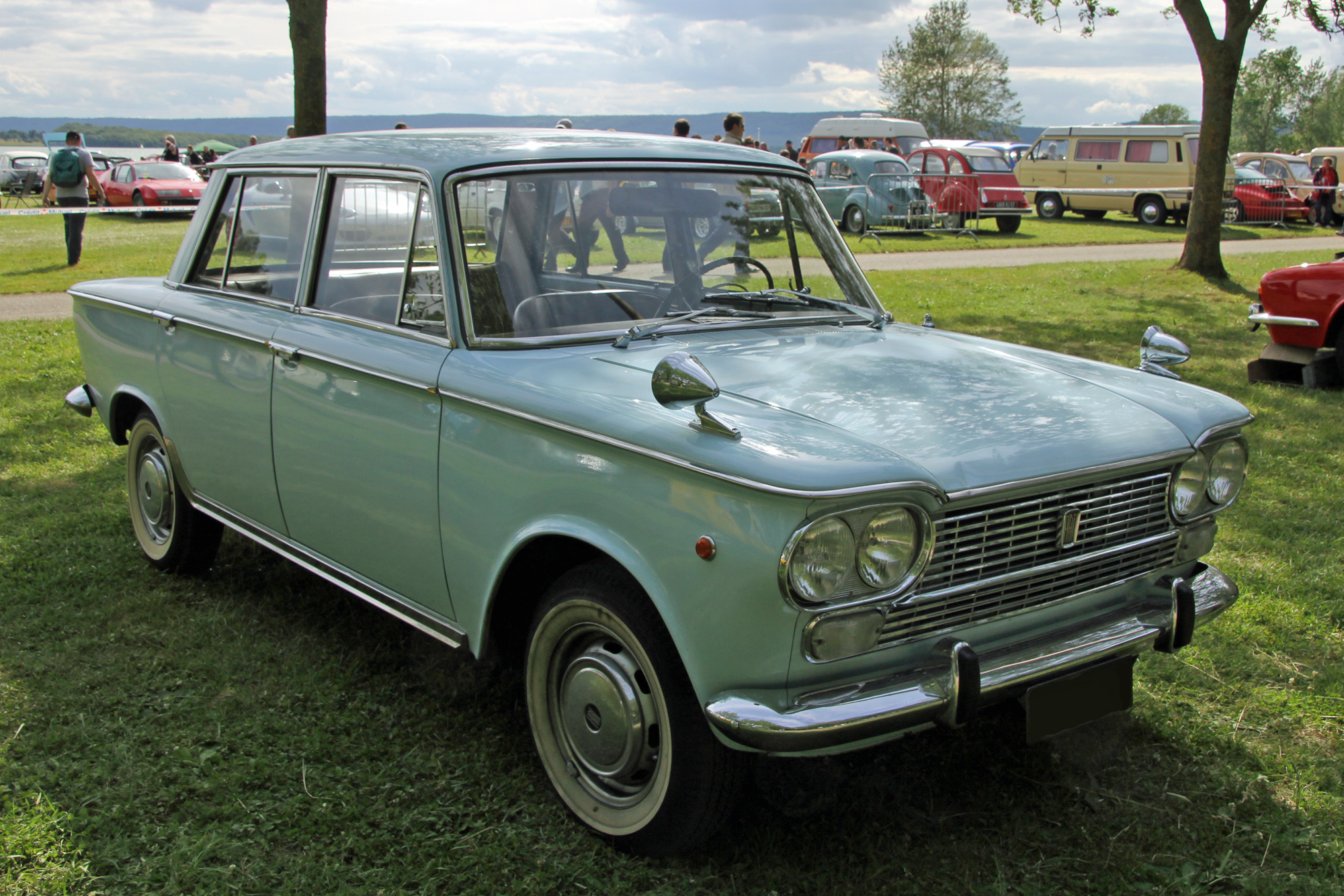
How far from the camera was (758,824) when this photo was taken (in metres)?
2.85

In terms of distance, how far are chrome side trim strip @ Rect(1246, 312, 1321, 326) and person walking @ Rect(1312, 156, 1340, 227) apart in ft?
75.2

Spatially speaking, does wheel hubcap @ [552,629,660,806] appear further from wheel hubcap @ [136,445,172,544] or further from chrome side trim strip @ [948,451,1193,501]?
wheel hubcap @ [136,445,172,544]

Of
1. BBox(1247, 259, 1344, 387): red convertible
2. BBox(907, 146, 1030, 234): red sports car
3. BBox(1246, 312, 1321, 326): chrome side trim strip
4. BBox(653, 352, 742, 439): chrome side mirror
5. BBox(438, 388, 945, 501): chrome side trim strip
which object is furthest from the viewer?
BBox(907, 146, 1030, 234): red sports car

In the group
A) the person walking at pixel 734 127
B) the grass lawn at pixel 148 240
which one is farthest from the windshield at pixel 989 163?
the person walking at pixel 734 127

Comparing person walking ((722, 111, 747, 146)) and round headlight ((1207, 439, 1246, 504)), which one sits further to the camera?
person walking ((722, 111, 747, 146))

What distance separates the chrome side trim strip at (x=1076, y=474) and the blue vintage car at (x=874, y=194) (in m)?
18.7

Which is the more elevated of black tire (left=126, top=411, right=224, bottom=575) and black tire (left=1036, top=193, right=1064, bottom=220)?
black tire (left=1036, top=193, right=1064, bottom=220)

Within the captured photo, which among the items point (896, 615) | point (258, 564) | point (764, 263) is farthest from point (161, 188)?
point (896, 615)

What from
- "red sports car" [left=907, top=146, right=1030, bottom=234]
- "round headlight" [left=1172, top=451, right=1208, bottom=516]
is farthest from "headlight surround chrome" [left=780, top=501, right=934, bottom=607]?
"red sports car" [left=907, top=146, right=1030, bottom=234]

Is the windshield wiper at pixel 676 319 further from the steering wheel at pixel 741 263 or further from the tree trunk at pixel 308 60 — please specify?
the tree trunk at pixel 308 60

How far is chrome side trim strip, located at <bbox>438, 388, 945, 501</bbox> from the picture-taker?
7.05 feet

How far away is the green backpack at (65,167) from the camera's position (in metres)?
14.6

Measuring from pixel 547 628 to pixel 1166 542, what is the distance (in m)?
1.68

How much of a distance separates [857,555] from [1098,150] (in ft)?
91.3
